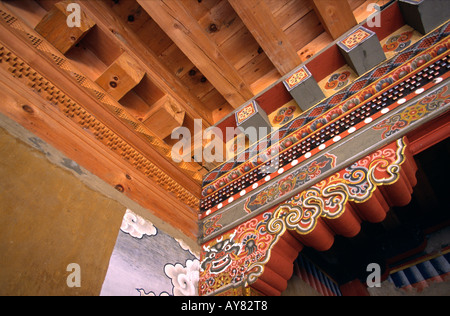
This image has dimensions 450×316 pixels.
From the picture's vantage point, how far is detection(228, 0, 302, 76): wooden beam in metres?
2.09

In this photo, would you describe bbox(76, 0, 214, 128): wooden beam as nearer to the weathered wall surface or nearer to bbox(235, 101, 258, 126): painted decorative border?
bbox(235, 101, 258, 126): painted decorative border

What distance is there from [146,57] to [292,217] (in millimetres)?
1583

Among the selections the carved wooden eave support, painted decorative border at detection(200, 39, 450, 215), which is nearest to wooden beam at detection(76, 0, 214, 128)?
painted decorative border at detection(200, 39, 450, 215)

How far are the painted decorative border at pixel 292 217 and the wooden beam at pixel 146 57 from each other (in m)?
1.11

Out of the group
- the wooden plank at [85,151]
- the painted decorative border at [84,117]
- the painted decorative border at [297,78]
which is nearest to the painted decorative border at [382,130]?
the wooden plank at [85,151]

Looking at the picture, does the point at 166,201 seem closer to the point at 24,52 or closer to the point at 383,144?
the point at 24,52

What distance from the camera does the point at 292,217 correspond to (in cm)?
175

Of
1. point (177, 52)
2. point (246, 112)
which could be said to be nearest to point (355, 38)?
point (246, 112)

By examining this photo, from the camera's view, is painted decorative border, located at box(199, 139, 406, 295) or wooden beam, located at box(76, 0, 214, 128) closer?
painted decorative border, located at box(199, 139, 406, 295)

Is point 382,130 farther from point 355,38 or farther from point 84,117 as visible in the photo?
point 84,117

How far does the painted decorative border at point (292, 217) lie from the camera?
1594mm

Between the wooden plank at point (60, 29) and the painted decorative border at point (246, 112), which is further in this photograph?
the painted decorative border at point (246, 112)

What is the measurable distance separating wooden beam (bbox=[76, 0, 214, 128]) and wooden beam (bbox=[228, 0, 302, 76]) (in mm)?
723

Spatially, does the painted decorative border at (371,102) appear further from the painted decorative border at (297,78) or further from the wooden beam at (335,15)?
the wooden beam at (335,15)
